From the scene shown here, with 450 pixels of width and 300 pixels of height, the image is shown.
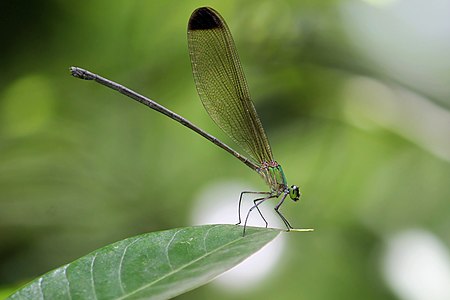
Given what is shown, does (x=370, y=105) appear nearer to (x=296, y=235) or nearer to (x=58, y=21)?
(x=296, y=235)

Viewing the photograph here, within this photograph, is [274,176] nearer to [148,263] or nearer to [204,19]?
[204,19]

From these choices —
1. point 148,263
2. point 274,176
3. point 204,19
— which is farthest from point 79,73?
point 148,263

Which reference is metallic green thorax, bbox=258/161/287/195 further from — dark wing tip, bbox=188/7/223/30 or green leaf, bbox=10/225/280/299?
green leaf, bbox=10/225/280/299

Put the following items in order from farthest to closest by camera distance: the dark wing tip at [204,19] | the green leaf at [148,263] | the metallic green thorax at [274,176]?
the metallic green thorax at [274,176] < the dark wing tip at [204,19] < the green leaf at [148,263]

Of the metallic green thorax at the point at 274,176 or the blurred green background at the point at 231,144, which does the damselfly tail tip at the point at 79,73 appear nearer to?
the blurred green background at the point at 231,144

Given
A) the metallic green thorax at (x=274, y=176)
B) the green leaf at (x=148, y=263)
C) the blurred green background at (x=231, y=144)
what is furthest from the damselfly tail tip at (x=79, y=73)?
the green leaf at (x=148, y=263)

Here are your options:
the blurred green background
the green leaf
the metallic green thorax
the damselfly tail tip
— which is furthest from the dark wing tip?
the green leaf
